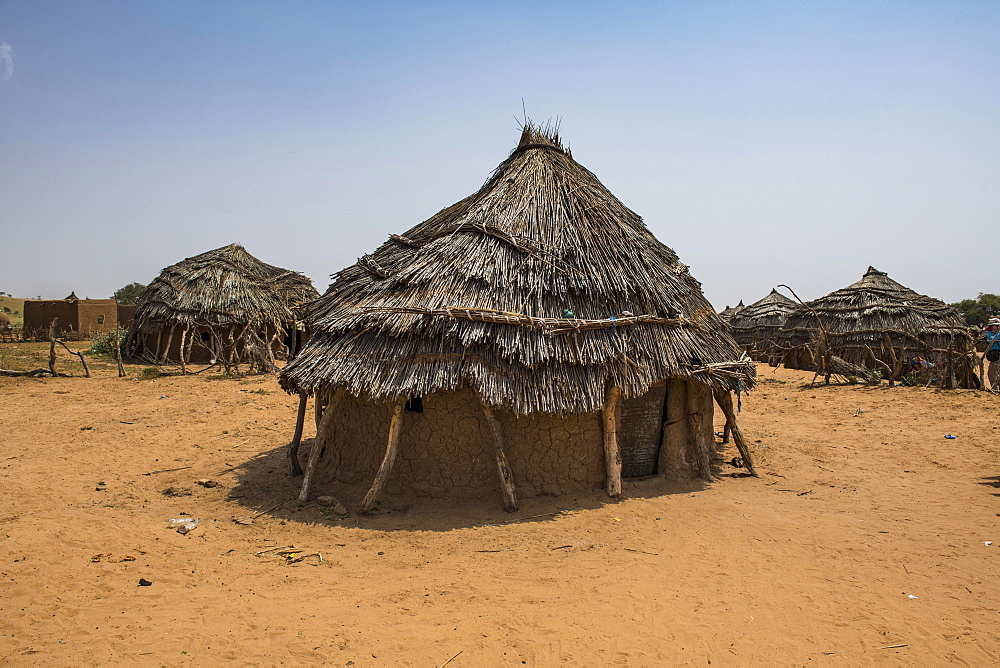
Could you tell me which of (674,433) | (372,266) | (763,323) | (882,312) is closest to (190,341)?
(372,266)

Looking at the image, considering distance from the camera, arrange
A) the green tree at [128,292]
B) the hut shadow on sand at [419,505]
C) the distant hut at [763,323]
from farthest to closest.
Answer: the green tree at [128,292] → the distant hut at [763,323] → the hut shadow on sand at [419,505]

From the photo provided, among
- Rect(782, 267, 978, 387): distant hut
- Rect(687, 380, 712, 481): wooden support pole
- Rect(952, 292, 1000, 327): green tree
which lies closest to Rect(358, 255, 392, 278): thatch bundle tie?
Rect(687, 380, 712, 481): wooden support pole

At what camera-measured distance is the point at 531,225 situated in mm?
7863

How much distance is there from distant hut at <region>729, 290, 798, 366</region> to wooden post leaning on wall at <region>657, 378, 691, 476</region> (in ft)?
51.6

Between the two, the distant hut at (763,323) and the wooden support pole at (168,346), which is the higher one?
the distant hut at (763,323)

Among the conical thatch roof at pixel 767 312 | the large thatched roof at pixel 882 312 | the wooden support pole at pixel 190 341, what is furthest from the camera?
the conical thatch roof at pixel 767 312

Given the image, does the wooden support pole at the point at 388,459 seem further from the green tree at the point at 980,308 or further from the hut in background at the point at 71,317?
the green tree at the point at 980,308

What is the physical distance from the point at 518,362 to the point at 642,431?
221cm

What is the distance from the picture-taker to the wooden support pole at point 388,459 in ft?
21.5

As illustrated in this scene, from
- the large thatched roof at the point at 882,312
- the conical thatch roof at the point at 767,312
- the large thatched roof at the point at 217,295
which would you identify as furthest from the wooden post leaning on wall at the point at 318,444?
the conical thatch roof at the point at 767,312

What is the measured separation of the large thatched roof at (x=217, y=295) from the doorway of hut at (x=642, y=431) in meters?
14.5

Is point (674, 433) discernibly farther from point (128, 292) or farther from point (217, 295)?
point (128, 292)

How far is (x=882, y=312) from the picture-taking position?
1808 cm

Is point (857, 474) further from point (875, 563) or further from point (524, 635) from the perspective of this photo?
point (524, 635)
